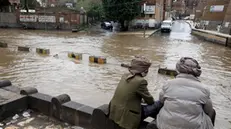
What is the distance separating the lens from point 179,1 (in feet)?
294

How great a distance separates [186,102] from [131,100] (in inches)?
27.8

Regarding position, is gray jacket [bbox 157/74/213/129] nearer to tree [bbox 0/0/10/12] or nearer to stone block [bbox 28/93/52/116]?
stone block [bbox 28/93/52/116]

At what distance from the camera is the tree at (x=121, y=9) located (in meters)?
27.1

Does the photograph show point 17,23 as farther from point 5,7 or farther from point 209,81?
point 209,81

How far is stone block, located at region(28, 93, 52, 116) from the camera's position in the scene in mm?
3819

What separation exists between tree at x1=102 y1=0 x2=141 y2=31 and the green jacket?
2554 centimetres

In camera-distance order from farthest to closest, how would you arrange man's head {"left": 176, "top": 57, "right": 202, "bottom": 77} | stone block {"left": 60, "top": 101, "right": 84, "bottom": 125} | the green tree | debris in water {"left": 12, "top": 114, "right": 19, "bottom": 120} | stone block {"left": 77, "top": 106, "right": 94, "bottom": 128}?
the green tree
debris in water {"left": 12, "top": 114, "right": 19, "bottom": 120}
stone block {"left": 60, "top": 101, "right": 84, "bottom": 125}
stone block {"left": 77, "top": 106, "right": 94, "bottom": 128}
man's head {"left": 176, "top": 57, "right": 202, "bottom": 77}

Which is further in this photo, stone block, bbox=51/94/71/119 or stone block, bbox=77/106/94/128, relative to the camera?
stone block, bbox=51/94/71/119

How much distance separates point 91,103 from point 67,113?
1.96 meters

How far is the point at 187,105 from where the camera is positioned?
2115 mm

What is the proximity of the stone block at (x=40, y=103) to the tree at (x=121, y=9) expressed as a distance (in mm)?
24458

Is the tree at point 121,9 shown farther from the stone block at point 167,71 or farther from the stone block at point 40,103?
the stone block at point 40,103

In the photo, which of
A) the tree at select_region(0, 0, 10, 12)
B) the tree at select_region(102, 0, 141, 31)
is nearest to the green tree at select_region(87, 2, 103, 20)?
the tree at select_region(102, 0, 141, 31)

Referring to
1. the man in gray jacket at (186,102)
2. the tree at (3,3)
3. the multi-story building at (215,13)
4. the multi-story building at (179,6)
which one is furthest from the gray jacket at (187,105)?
the multi-story building at (179,6)
